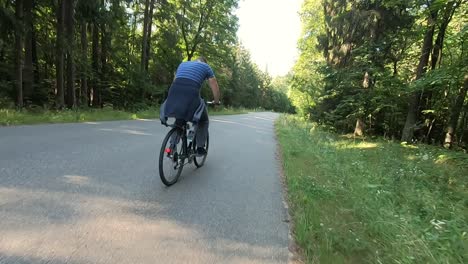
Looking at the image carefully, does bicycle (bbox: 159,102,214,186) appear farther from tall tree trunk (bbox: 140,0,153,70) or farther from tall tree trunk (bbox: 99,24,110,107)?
tall tree trunk (bbox: 99,24,110,107)

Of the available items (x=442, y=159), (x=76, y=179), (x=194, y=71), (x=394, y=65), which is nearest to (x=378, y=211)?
(x=194, y=71)

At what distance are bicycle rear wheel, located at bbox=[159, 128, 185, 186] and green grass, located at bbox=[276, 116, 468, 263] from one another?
171cm

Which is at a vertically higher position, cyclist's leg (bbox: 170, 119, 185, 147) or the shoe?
cyclist's leg (bbox: 170, 119, 185, 147)

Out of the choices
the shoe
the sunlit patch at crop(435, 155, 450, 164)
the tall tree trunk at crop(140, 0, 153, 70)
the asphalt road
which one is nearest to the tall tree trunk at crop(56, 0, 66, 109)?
the tall tree trunk at crop(140, 0, 153, 70)

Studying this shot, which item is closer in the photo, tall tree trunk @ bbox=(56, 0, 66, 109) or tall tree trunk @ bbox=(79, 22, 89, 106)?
tall tree trunk @ bbox=(56, 0, 66, 109)

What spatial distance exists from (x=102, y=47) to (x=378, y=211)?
2162cm

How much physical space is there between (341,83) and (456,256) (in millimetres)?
12034

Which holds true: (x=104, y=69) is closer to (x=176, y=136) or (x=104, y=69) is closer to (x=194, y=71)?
(x=194, y=71)

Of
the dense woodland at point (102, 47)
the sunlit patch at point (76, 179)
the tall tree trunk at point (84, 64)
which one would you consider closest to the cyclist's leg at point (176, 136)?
the sunlit patch at point (76, 179)

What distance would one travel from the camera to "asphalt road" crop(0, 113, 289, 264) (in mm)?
2428

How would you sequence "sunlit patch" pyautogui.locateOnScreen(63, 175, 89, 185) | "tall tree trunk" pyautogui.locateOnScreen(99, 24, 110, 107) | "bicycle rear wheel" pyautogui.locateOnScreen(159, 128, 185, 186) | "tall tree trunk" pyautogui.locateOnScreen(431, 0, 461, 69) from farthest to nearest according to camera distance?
"tall tree trunk" pyautogui.locateOnScreen(99, 24, 110, 107), "tall tree trunk" pyautogui.locateOnScreen(431, 0, 461, 69), "bicycle rear wheel" pyautogui.locateOnScreen(159, 128, 185, 186), "sunlit patch" pyautogui.locateOnScreen(63, 175, 89, 185)

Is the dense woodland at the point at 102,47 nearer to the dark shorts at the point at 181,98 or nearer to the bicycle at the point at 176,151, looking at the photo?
the bicycle at the point at 176,151

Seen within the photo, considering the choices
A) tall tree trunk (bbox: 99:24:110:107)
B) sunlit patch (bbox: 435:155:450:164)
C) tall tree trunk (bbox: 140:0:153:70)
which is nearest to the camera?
sunlit patch (bbox: 435:155:450:164)

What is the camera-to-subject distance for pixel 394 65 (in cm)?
1480
